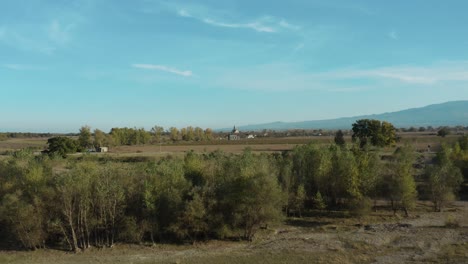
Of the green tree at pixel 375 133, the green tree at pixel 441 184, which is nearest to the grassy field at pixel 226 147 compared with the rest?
the green tree at pixel 375 133

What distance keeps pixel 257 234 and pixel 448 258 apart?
18.4 metres

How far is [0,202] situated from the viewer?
→ 38.2 metres

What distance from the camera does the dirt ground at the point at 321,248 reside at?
31.4m

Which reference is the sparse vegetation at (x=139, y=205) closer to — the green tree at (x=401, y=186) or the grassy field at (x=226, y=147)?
the green tree at (x=401, y=186)

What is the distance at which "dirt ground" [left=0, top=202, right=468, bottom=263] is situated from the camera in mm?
31391

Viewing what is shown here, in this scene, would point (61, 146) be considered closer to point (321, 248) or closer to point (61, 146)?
point (61, 146)

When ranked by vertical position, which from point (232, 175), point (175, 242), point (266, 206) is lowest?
point (175, 242)

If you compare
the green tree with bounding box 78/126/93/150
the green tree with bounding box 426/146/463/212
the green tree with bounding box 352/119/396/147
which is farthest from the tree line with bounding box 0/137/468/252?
the green tree with bounding box 78/126/93/150

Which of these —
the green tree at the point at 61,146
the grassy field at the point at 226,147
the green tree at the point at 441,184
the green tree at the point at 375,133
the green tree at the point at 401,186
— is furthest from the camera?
the grassy field at the point at 226,147

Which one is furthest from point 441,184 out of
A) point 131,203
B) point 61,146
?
point 61,146

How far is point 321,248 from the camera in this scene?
113 feet

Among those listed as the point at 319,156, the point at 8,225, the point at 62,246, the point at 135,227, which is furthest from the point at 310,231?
the point at 8,225

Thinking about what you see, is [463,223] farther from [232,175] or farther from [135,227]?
[135,227]

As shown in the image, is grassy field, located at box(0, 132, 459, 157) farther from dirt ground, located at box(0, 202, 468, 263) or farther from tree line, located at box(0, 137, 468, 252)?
tree line, located at box(0, 137, 468, 252)
